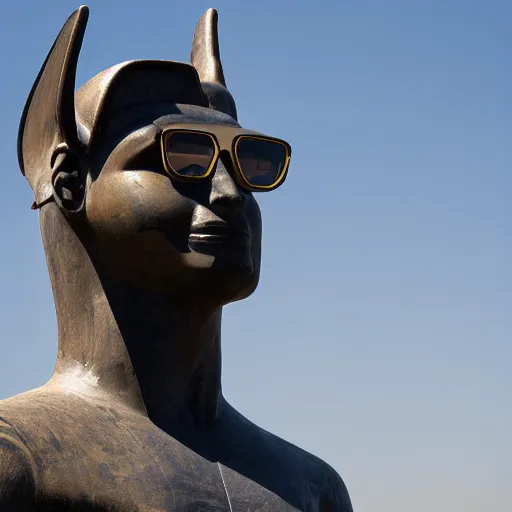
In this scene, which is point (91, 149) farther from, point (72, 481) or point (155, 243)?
point (72, 481)

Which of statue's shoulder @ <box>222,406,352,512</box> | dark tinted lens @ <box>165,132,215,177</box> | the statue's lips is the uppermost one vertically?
dark tinted lens @ <box>165,132,215,177</box>

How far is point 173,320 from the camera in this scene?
6523 mm

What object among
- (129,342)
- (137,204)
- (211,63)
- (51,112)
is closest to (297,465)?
(129,342)

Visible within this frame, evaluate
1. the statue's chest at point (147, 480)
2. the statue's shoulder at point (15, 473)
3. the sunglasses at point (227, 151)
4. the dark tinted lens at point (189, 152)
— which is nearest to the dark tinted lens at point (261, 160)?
the sunglasses at point (227, 151)

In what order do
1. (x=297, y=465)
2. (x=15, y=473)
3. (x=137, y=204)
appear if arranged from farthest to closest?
(x=297, y=465), (x=137, y=204), (x=15, y=473)

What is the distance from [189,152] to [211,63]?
1.20m

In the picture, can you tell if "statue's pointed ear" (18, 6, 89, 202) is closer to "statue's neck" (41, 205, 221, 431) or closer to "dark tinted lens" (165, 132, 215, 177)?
"statue's neck" (41, 205, 221, 431)

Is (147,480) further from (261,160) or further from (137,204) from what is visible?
(261,160)

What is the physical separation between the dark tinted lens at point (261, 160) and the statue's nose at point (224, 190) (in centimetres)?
9

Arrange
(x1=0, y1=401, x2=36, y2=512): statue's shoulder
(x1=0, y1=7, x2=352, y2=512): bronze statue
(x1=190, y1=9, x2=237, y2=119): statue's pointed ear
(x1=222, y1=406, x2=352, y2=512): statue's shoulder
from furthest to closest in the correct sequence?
(x1=190, y1=9, x2=237, y2=119): statue's pointed ear, (x1=222, y1=406, x2=352, y2=512): statue's shoulder, (x1=0, y1=7, x2=352, y2=512): bronze statue, (x1=0, y1=401, x2=36, y2=512): statue's shoulder

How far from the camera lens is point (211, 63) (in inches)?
296

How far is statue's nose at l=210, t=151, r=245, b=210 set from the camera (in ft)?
21.1

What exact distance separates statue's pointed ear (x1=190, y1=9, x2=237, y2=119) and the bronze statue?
236 millimetres

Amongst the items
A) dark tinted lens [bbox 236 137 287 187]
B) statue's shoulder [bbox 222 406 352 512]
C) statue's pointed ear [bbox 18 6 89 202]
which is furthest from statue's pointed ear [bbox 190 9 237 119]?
statue's shoulder [bbox 222 406 352 512]
